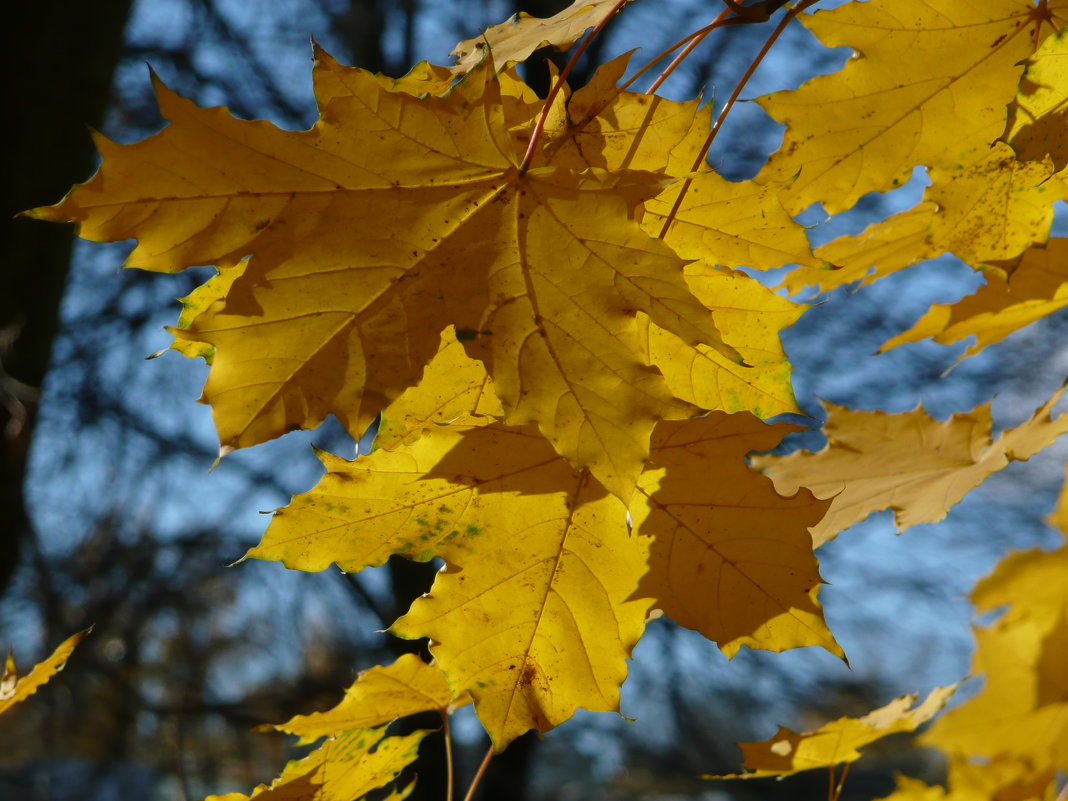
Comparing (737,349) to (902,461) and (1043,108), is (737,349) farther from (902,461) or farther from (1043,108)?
(902,461)

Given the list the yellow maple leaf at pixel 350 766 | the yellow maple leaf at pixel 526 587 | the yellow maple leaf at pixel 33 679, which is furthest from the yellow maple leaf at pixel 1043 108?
the yellow maple leaf at pixel 33 679

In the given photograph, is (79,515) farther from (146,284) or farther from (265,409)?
(265,409)

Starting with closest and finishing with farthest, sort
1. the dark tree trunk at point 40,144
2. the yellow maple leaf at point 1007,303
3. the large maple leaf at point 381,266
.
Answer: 1. the large maple leaf at point 381,266
2. the yellow maple leaf at point 1007,303
3. the dark tree trunk at point 40,144

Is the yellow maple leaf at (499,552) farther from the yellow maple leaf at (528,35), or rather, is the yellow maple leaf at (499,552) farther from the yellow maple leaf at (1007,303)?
the yellow maple leaf at (1007,303)

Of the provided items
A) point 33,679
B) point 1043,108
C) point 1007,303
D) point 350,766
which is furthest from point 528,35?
Result: point 33,679

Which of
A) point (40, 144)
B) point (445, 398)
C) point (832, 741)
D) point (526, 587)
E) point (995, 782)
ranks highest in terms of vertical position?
point (445, 398)

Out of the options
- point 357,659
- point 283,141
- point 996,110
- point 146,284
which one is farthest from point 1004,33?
point 357,659

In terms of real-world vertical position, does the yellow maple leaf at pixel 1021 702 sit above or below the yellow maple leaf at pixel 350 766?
above

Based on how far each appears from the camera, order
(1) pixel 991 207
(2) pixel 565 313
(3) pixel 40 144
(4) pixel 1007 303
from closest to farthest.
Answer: (2) pixel 565 313, (1) pixel 991 207, (4) pixel 1007 303, (3) pixel 40 144
